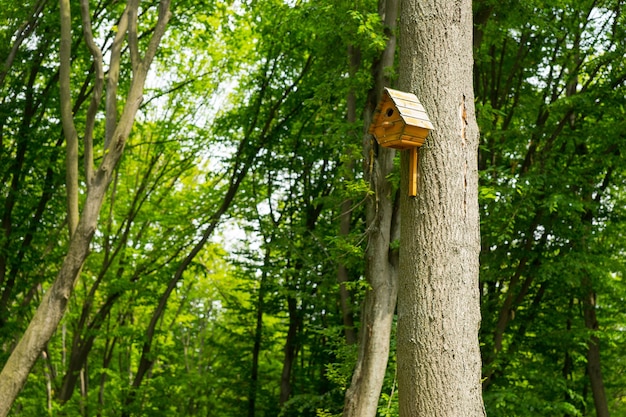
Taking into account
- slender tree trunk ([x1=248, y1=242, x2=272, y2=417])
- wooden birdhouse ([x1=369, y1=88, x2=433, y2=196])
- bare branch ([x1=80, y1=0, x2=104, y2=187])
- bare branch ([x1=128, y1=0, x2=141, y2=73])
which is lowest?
slender tree trunk ([x1=248, y1=242, x2=272, y2=417])

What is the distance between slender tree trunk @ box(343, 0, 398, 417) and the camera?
7.67 metres

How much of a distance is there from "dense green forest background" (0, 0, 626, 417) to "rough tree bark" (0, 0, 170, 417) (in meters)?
2.19

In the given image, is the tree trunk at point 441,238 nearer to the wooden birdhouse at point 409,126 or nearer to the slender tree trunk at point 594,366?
the wooden birdhouse at point 409,126

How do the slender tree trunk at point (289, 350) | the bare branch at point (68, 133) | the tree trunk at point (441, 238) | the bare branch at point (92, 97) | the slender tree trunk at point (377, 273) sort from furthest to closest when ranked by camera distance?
the slender tree trunk at point (289, 350) → the slender tree trunk at point (377, 273) → the bare branch at point (92, 97) → the bare branch at point (68, 133) → the tree trunk at point (441, 238)

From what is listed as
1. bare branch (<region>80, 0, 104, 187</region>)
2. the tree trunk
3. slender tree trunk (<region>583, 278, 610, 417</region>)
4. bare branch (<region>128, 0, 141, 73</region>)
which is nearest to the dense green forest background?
slender tree trunk (<region>583, 278, 610, 417</region>)

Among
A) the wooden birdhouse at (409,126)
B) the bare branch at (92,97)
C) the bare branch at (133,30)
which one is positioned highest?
the bare branch at (133,30)

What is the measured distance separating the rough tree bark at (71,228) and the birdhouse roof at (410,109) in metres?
3.96

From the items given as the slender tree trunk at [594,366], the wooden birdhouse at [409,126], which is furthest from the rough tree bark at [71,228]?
the slender tree trunk at [594,366]

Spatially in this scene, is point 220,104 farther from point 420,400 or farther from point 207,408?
point 420,400

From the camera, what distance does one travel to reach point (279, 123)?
14.2 metres

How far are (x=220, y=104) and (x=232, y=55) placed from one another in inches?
45.3

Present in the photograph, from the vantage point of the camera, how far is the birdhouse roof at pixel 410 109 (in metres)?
3.62

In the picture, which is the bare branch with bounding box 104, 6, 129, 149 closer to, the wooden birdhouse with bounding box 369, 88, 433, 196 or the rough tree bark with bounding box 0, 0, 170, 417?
Result: the rough tree bark with bounding box 0, 0, 170, 417

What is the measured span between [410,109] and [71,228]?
4.42 meters
